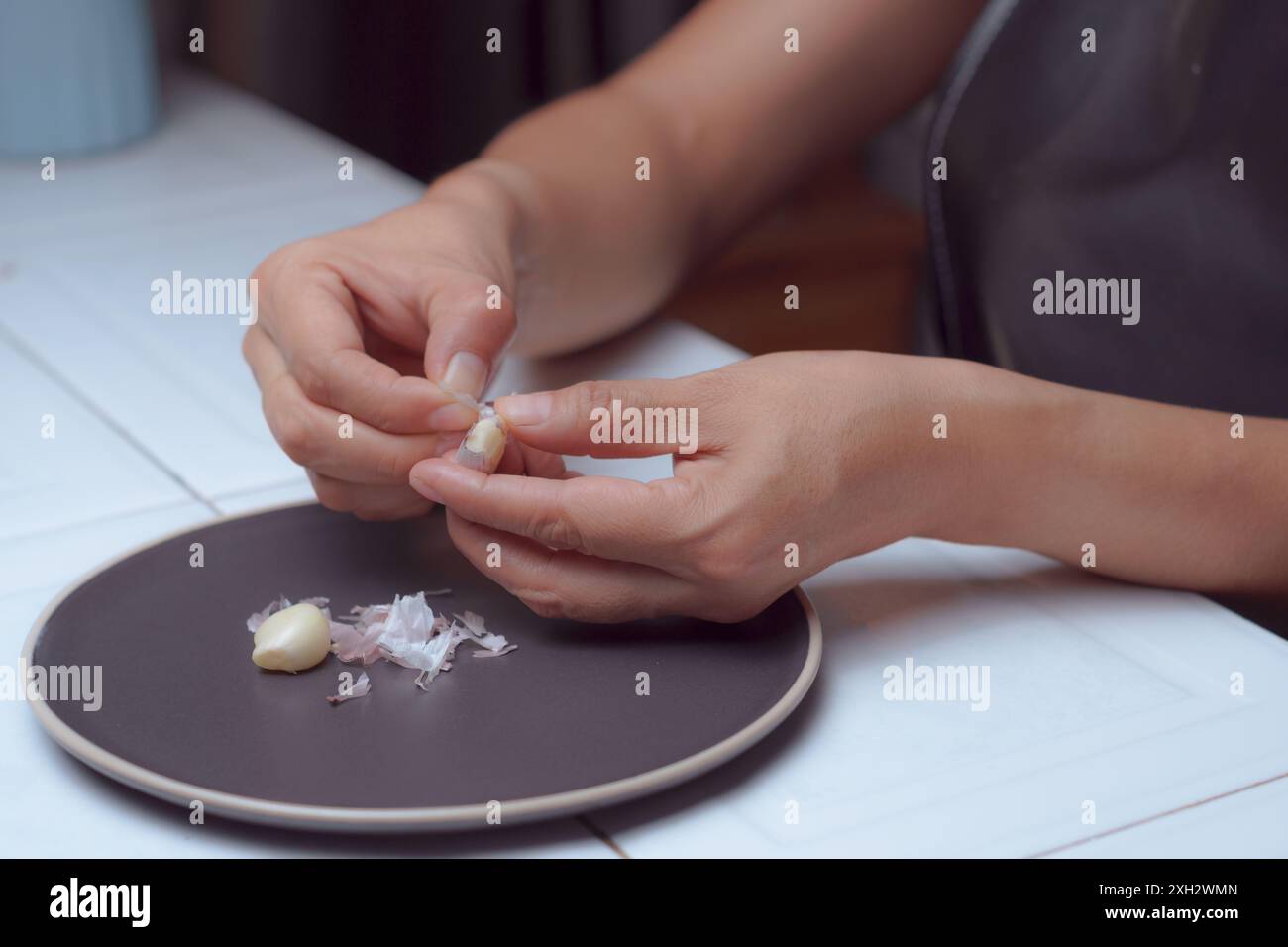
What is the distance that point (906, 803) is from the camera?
68cm

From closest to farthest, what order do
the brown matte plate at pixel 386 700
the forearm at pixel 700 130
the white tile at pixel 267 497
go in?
the brown matte plate at pixel 386 700 → the white tile at pixel 267 497 → the forearm at pixel 700 130

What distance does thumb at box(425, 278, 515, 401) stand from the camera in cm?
84

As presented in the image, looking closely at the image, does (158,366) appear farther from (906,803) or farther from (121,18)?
(906,803)

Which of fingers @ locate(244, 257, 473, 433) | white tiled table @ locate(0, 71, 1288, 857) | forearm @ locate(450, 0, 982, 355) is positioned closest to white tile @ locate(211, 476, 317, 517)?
white tiled table @ locate(0, 71, 1288, 857)

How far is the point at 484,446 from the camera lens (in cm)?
78

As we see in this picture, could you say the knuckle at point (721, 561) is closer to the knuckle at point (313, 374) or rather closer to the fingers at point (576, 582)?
the fingers at point (576, 582)

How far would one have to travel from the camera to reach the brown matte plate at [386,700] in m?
0.64

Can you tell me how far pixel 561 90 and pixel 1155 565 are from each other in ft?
6.60

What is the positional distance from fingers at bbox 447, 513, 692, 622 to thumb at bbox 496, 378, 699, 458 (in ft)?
0.19

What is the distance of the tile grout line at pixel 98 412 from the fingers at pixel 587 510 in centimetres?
27

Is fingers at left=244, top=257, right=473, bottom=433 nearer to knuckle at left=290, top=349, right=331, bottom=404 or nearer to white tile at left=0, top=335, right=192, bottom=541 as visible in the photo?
knuckle at left=290, top=349, right=331, bottom=404

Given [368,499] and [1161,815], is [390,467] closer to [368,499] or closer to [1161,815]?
[368,499]

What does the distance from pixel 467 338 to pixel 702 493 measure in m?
0.19

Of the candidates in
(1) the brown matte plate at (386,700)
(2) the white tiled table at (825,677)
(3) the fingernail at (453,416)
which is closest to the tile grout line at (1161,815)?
(2) the white tiled table at (825,677)
